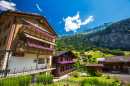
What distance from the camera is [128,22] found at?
147000 millimetres

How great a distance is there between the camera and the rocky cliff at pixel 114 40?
140113 millimetres

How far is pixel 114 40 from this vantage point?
15825cm

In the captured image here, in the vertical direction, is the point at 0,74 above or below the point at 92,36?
below

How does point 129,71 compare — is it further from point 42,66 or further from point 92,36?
point 92,36

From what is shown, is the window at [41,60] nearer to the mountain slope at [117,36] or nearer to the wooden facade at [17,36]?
the wooden facade at [17,36]

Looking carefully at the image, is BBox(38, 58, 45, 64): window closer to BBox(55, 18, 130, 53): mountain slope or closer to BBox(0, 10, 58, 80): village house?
BBox(0, 10, 58, 80): village house

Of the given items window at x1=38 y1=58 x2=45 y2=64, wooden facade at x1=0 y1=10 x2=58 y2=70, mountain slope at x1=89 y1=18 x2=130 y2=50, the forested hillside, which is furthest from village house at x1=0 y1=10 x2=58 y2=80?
mountain slope at x1=89 y1=18 x2=130 y2=50

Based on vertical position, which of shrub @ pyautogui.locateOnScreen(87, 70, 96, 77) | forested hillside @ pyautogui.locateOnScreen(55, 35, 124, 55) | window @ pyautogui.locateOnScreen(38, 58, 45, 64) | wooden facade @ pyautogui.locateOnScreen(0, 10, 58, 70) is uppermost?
forested hillside @ pyautogui.locateOnScreen(55, 35, 124, 55)

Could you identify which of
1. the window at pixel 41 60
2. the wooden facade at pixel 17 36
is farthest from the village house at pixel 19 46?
the window at pixel 41 60

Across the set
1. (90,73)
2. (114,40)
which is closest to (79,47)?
(114,40)

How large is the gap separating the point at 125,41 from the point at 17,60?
179439 millimetres

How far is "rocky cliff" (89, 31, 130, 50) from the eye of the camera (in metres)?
140

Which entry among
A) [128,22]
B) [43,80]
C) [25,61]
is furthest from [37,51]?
[128,22]

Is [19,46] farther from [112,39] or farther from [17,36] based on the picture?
[112,39]
